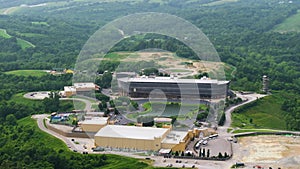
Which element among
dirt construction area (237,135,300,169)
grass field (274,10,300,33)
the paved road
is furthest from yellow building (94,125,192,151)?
grass field (274,10,300,33)

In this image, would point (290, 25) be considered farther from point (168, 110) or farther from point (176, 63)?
point (168, 110)

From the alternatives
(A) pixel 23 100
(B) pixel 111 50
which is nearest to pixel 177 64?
(B) pixel 111 50

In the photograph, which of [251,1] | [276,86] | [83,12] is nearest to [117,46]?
[276,86]

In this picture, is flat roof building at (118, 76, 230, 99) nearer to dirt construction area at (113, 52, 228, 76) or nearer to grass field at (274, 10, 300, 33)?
dirt construction area at (113, 52, 228, 76)

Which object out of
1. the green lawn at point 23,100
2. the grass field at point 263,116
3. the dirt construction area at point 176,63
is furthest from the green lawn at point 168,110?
the dirt construction area at point 176,63

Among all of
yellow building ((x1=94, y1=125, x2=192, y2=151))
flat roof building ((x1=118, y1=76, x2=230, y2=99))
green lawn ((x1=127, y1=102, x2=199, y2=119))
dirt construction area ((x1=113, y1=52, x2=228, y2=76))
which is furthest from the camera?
dirt construction area ((x1=113, y1=52, x2=228, y2=76))
